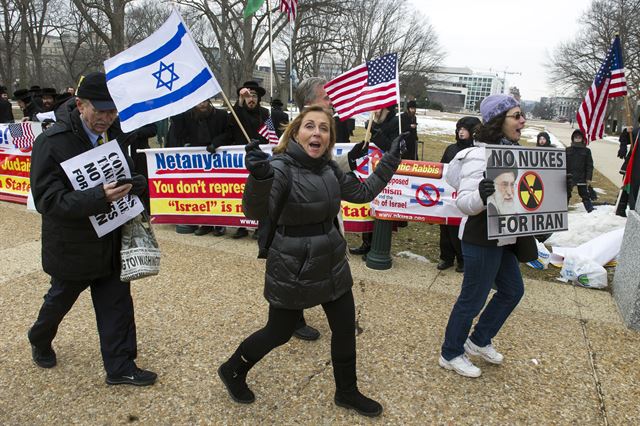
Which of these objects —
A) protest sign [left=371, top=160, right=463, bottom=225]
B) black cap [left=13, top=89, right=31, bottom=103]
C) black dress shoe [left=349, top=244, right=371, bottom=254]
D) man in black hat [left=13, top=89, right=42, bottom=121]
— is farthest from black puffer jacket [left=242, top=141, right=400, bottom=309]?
black cap [left=13, top=89, right=31, bottom=103]

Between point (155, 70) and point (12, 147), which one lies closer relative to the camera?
point (155, 70)

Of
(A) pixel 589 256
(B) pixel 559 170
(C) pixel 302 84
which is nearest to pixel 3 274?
(C) pixel 302 84

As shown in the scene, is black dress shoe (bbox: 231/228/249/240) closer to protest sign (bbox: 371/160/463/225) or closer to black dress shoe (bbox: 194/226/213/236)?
black dress shoe (bbox: 194/226/213/236)

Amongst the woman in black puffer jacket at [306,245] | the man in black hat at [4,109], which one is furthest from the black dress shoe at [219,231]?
the man in black hat at [4,109]

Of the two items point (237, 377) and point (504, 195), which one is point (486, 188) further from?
point (237, 377)

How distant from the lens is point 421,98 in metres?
63.1

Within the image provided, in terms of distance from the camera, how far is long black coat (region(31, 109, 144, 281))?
2.47 metres

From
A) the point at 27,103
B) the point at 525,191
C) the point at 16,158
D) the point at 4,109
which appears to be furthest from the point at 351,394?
the point at 4,109

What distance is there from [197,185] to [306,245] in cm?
431

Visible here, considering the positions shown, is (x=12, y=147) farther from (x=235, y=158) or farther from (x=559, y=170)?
(x=559, y=170)

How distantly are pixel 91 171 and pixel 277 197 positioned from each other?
3.78 feet

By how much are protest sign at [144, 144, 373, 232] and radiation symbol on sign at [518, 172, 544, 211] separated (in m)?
3.72

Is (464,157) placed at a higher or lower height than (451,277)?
higher

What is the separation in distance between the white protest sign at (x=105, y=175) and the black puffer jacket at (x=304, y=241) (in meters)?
1.00
